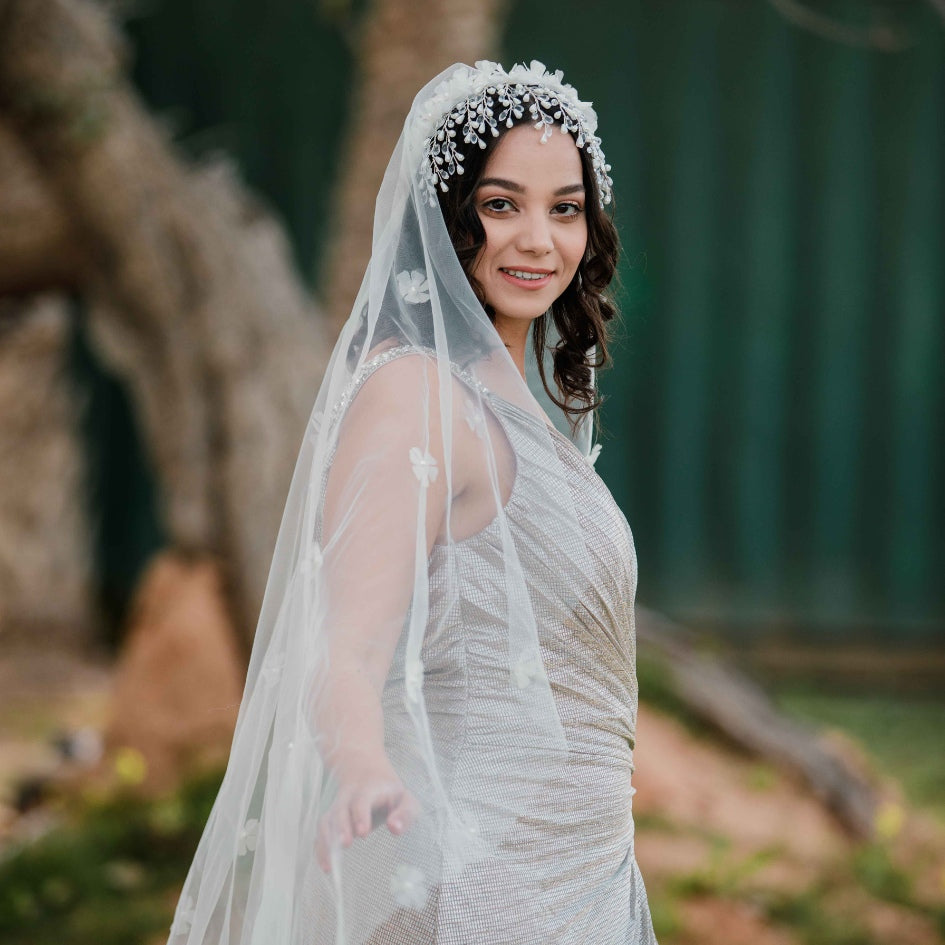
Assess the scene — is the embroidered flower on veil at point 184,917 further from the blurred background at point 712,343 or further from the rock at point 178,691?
the blurred background at point 712,343

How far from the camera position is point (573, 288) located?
197 centimetres

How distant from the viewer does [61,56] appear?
11.8ft

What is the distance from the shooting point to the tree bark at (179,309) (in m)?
3.71

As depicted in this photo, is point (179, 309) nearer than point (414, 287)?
No

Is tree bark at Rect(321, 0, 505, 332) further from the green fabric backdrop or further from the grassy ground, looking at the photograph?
the green fabric backdrop

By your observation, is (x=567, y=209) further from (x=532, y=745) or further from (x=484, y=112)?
(x=532, y=745)

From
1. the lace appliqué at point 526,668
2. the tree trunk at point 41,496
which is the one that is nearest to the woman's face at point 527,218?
the lace appliqué at point 526,668

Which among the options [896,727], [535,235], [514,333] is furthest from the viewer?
[896,727]

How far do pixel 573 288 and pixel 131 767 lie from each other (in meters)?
2.52

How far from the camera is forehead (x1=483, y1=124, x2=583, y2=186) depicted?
1672 mm

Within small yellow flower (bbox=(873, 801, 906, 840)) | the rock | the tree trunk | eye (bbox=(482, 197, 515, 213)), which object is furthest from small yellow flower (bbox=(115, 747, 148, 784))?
eye (bbox=(482, 197, 515, 213))

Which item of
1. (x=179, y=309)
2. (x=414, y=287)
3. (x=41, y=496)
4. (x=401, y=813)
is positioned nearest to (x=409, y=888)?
(x=401, y=813)

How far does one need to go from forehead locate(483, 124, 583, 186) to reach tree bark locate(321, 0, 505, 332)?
2.24 meters

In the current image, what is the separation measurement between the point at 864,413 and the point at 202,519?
3.38 metres
